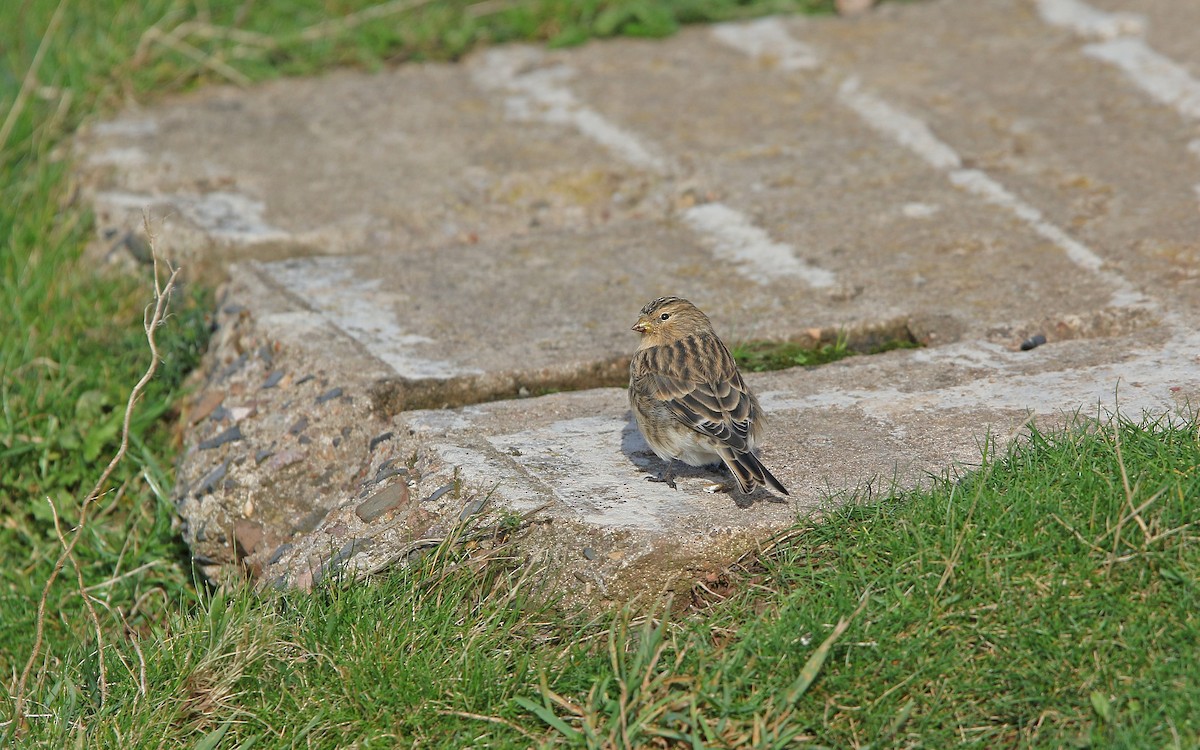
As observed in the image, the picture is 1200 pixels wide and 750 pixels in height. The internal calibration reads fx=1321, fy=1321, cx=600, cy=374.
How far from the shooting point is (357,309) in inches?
209

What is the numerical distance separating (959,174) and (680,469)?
272 centimetres

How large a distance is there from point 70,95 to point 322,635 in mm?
4865

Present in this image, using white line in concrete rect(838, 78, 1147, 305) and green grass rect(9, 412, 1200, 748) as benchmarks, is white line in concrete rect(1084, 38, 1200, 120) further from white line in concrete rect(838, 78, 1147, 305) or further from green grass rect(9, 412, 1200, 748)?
green grass rect(9, 412, 1200, 748)

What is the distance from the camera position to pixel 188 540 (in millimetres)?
4648

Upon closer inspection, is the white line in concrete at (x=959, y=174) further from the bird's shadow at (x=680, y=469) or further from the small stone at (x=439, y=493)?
the small stone at (x=439, y=493)

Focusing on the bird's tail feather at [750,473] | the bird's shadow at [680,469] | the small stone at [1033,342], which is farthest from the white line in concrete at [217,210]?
the small stone at [1033,342]

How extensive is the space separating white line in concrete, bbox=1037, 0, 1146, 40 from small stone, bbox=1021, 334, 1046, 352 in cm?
336

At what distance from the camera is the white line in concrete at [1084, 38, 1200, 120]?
260 inches

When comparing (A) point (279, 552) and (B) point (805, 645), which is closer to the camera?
(B) point (805, 645)

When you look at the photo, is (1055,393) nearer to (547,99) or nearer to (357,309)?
(357,309)

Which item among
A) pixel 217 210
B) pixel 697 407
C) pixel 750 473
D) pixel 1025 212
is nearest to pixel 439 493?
pixel 697 407

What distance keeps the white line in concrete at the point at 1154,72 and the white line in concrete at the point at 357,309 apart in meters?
4.02

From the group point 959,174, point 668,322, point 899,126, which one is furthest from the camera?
point 899,126

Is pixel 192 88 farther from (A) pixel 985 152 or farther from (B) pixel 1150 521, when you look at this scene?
(B) pixel 1150 521
